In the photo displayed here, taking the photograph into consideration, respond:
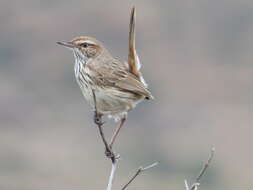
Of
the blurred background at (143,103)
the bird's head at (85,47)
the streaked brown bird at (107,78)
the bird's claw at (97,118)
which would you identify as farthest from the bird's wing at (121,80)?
the blurred background at (143,103)

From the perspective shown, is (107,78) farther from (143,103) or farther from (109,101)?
(143,103)

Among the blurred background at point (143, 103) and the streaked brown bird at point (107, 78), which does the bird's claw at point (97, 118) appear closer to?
the streaked brown bird at point (107, 78)

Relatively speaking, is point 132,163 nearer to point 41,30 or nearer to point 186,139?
point 186,139

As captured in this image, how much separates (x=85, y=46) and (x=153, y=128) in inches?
1063

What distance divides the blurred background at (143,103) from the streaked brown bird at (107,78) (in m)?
16.4

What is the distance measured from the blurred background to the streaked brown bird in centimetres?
1641

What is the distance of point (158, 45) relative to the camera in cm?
4459

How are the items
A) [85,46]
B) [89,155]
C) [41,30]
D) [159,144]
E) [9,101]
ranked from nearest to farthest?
[85,46]
[89,155]
[159,144]
[9,101]
[41,30]

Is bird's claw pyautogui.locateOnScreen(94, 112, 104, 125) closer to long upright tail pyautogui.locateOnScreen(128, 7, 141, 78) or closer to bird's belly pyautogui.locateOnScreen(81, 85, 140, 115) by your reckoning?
bird's belly pyautogui.locateOnScreen(81, 85, 140, 115)

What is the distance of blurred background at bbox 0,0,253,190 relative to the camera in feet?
97.3

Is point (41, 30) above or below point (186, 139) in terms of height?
above

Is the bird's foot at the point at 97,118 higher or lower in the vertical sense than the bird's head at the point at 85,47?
lower

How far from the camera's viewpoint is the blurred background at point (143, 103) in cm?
2967

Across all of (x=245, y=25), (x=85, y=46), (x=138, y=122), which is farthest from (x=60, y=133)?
(x=85, y=46)
